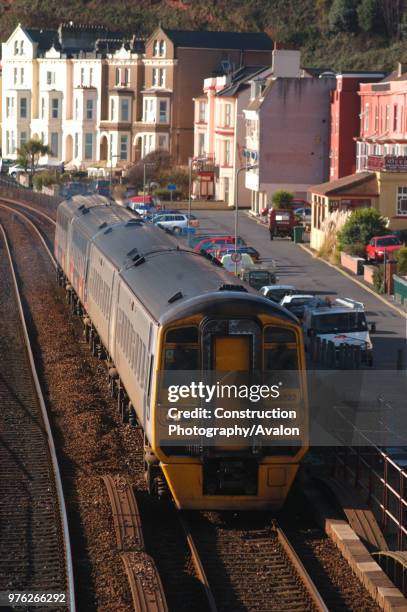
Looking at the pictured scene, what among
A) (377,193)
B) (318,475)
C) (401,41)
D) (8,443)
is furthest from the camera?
(401,41)

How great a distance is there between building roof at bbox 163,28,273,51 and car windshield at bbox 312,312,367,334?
202ft

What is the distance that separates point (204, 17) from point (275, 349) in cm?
11743

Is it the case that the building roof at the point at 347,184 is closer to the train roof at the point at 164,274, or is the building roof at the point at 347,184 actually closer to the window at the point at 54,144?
the train roof at the point at 164,274

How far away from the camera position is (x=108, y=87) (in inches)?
3821

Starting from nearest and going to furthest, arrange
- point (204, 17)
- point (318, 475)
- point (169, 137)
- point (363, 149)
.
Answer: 1. point (318, 475)
2. point (363, 149)
3. point (169, 137)
4. point (204, 17)

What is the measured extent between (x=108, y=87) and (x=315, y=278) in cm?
5523

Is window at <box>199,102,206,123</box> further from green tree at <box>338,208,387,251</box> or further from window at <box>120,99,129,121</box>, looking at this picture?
green tree at <box>338,208,387,251</box>

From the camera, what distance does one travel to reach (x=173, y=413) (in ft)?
50.5

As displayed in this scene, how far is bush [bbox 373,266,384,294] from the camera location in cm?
4103

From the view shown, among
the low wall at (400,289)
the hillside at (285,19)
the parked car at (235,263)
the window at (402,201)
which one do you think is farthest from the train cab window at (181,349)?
the hillside at (285,19)

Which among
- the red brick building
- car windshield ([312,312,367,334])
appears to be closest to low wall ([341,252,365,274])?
car windshield ([312,312,367,334])

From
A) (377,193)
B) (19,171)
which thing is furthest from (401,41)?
(377,193)

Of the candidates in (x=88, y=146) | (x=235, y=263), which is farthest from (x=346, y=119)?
(x=88, y=146)

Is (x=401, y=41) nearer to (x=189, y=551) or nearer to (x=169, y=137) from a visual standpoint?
(x=169, y=137)
